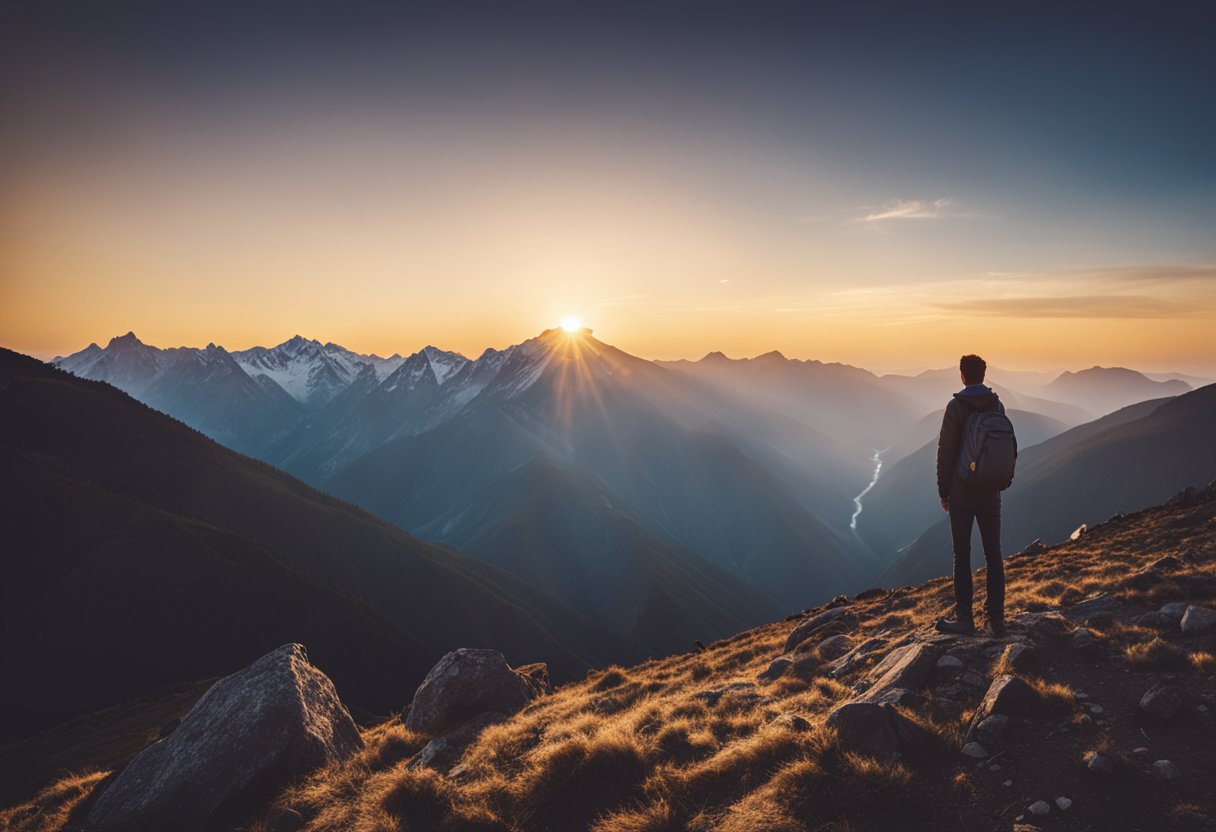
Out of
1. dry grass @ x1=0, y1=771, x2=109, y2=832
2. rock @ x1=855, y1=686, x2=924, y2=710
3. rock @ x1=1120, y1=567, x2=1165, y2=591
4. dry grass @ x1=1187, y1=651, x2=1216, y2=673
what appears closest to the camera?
dry grass @ x1=1187, y1=651, x2=1216, y2=673

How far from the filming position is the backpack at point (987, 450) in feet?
36.7

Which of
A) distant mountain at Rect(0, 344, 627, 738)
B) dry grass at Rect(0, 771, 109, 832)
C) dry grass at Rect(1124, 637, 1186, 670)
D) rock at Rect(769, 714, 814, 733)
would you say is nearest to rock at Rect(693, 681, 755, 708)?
rock at Rect(769, 714, 814, 733)

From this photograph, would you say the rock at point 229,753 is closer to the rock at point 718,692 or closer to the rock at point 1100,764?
the rock at point 718,692

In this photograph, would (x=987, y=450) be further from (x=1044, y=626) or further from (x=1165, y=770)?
(x=1165, y=770)

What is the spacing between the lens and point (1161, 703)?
26.5ft

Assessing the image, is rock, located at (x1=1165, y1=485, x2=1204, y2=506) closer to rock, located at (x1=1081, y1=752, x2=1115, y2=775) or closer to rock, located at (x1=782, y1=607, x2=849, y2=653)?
rock, located at (x1=782, y1=607, x2=849, y2=653)

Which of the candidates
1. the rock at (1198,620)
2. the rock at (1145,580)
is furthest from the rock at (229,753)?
the rock at (1145,580)

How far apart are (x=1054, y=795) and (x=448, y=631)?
7605 inches

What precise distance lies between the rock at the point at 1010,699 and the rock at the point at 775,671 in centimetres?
726

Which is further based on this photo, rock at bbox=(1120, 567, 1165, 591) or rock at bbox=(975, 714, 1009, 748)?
rock at bbox=(1120, 567, 1165, 591)

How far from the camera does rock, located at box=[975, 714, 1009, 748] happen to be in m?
8.13

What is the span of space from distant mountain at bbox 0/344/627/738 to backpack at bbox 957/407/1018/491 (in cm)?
13259

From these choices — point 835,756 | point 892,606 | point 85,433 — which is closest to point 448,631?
point 85,433

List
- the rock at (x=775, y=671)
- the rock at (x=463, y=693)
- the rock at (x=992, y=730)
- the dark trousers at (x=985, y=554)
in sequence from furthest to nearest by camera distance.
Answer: the rock at (x=463, y=693) → the rock at (x=775, y=671) → the dark trousers at (x=985, y=554) → the rock at (x=992, y=730)
